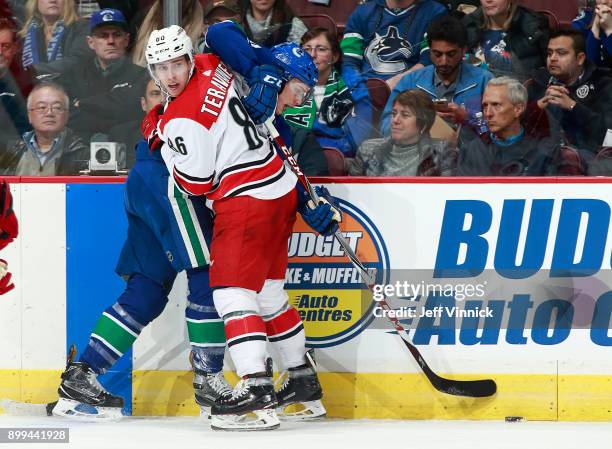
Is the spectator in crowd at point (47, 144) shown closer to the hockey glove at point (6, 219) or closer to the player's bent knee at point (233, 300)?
the hockey glove at point (6, 219)

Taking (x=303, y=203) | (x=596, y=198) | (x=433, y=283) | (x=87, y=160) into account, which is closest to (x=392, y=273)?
(x=433, y=283)

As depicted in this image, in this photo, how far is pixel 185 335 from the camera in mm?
4383

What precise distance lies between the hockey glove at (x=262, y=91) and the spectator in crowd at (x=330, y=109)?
341 millimetres

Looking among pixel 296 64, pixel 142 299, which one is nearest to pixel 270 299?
pixel 142 299

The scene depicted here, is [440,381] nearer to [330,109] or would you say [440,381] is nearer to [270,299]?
[270,299]

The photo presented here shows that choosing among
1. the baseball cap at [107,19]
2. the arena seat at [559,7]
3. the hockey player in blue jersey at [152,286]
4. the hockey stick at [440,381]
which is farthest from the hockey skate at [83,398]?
the arena seat at [559,7]

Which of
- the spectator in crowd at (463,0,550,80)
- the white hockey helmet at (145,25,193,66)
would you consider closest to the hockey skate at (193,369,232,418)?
the white hockey helmet at (145,25,193,66)

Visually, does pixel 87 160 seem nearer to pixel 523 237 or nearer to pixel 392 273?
pixel 392 273

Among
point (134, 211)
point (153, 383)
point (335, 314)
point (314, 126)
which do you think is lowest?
point (153, 383)

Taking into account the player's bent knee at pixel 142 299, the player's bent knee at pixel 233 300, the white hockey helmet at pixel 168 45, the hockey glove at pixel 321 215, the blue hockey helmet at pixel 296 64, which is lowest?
the player's bent knee at pixel 142 299

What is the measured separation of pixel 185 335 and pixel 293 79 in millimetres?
1003

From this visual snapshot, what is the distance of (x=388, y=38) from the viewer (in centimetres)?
432

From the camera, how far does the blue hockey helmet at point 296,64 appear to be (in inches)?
162

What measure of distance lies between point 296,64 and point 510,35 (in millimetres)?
767
